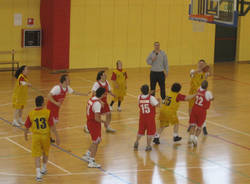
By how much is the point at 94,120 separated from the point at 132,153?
1583 mm

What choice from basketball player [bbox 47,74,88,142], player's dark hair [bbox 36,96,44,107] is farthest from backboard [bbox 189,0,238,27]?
player's dark hair [bbox 36,96,44,107]

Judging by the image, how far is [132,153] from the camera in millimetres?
11484

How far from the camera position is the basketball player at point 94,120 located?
400 inches

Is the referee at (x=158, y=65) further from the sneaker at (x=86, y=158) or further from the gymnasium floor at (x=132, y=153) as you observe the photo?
the sneaker at (x=86, y=158)

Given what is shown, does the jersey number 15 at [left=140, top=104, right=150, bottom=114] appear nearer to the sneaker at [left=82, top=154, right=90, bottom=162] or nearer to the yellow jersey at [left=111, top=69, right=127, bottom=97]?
the sneaker at [left=82, top=154, right=90, bottom=162]

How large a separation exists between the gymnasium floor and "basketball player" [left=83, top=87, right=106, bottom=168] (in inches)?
9.9

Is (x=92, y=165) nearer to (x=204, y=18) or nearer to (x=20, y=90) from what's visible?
(x=20, y=90)

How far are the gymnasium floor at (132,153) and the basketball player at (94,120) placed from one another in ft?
0.82

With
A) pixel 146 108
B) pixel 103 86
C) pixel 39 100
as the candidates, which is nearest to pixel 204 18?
pixel 103 86

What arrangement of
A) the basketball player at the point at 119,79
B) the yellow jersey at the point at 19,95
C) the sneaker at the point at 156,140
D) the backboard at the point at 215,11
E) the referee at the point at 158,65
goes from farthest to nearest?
the referee at the point at 158,65 < the basketball player at the point at 119,79 < the backboard at the point at 215,11 < the yellow jersey at the point at 19,95 < the sneaker at the point at 156,140

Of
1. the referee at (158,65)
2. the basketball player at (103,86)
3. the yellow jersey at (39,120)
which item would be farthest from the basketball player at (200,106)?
the yellow jersey at (39,120)

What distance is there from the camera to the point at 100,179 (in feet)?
32.6

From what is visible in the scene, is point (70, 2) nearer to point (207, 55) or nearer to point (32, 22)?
point (32, 22)

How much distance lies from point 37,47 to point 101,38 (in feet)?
8.54
